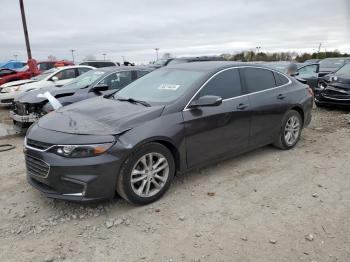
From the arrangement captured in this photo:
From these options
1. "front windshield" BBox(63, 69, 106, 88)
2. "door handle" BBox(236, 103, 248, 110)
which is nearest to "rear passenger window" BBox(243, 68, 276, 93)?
"door handle" BBox(236, 103, 248, 110)

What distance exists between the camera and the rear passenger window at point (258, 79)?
5191mm

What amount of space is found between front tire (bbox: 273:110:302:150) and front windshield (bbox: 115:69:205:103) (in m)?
1.93

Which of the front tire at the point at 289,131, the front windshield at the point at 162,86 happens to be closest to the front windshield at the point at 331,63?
the front tire at the point at 289,131

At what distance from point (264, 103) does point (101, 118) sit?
2.59 meters

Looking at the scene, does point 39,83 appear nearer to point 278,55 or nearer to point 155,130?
point 155,130

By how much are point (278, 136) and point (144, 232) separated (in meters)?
3.21

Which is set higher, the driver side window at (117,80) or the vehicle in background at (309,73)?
the driver side window at (117,80)

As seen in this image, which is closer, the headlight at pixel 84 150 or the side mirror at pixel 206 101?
the headlight at pixel 84 150

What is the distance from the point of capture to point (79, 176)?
3.50 meters

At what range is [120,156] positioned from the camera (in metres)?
3.57

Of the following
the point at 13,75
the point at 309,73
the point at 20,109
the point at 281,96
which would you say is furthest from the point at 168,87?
the point at 13,75

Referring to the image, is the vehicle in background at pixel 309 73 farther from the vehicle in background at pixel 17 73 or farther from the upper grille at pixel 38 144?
the vehicle in background at pixel 17 73

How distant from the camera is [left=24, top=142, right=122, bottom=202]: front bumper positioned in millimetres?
3492

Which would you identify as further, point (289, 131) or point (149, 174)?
point (289, 131)
